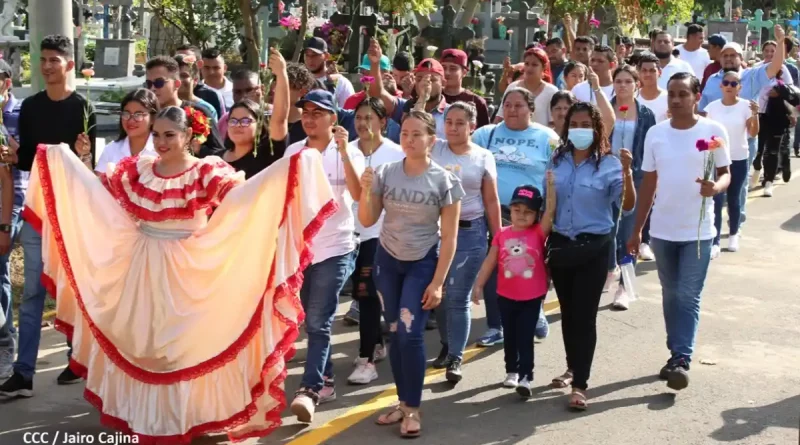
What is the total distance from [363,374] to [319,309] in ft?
3.13

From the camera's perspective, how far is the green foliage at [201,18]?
17641 mm

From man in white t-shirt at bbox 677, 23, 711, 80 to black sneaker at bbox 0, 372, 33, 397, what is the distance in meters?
10.8

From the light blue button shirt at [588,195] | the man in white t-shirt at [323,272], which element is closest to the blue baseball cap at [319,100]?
the man in white t-shirt at [323,272]

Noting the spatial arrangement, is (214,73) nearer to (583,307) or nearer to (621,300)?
(621,300)

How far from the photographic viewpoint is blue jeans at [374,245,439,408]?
6715mm

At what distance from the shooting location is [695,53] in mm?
Answer: 15969

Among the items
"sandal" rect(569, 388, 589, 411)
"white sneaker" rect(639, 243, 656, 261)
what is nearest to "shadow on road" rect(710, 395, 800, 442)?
"sandal" rect(569, 388, 589, 411)

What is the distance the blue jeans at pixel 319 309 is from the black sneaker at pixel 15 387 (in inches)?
65.1

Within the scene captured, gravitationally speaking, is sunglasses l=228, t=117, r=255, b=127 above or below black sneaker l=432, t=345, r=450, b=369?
above

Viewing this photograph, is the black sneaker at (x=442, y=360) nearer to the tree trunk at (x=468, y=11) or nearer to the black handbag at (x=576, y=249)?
the black handbag at (x=576, y=249)

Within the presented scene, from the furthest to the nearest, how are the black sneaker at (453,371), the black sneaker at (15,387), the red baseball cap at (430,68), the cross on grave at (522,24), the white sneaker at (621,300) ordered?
the cross on grave at (522,24), the white sneaker at (621,300), the red baseball cap at (430,68), the black sneaker at (453,371), the black sneaker at (15,387)

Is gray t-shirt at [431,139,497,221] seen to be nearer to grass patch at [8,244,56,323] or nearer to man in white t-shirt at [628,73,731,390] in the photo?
man in white t-shirt at [628,73,731,390]

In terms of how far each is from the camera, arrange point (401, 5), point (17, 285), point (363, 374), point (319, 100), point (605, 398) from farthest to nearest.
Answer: point (401, 5) < point (17, 285) < point (363, 374) < point (605, 398) < point (319, 100)

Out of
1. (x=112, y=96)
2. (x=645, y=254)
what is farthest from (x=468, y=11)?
(x=645, y=254)
